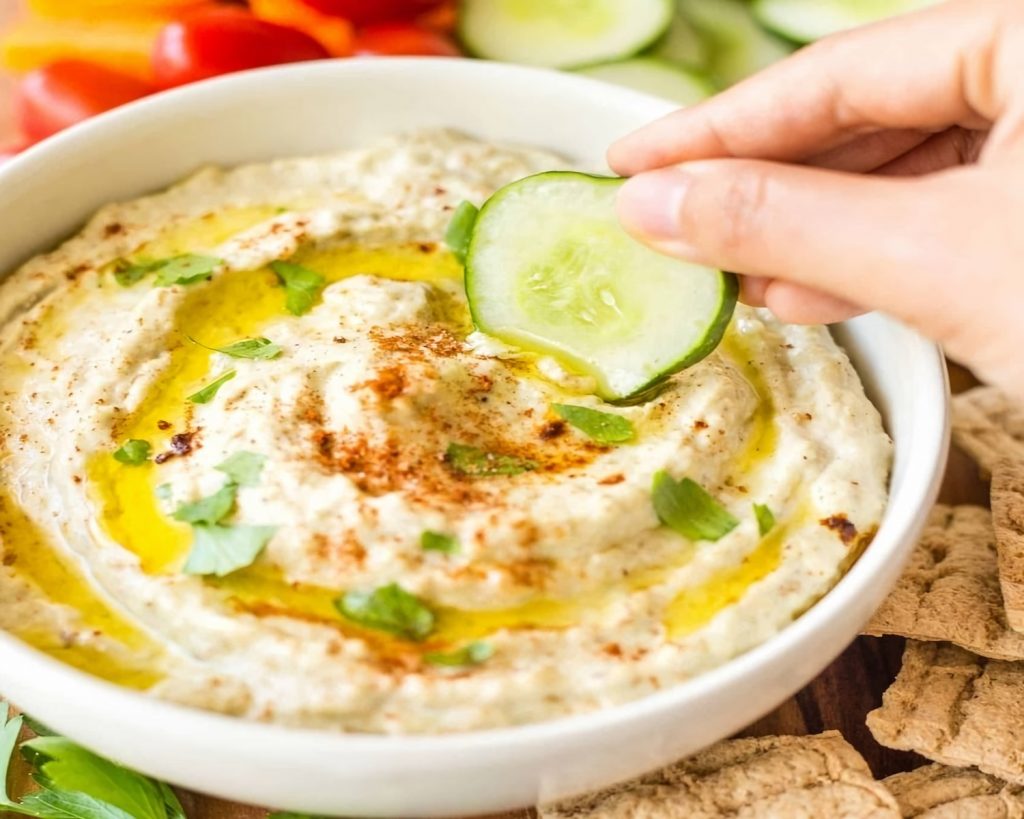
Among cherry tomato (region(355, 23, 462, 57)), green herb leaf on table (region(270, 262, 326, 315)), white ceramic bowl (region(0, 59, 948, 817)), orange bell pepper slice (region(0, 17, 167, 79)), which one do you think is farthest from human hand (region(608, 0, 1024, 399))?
orange bell pepper slice (region(0, 17, 167, 79))

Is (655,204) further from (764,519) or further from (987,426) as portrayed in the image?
(987,426)

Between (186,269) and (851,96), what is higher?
(851,96)

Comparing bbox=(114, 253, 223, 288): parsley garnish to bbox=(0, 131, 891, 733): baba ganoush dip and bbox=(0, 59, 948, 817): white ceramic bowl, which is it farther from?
bbox=(0, 59, 948, 817): white ceramic bowl

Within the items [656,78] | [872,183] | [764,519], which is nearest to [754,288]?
[764,519]

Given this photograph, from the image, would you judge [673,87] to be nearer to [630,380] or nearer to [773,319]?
[773,319]

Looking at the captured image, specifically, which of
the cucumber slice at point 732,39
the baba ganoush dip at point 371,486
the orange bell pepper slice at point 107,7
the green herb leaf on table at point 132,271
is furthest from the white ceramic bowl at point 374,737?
the cucumber slice at point 732,39
